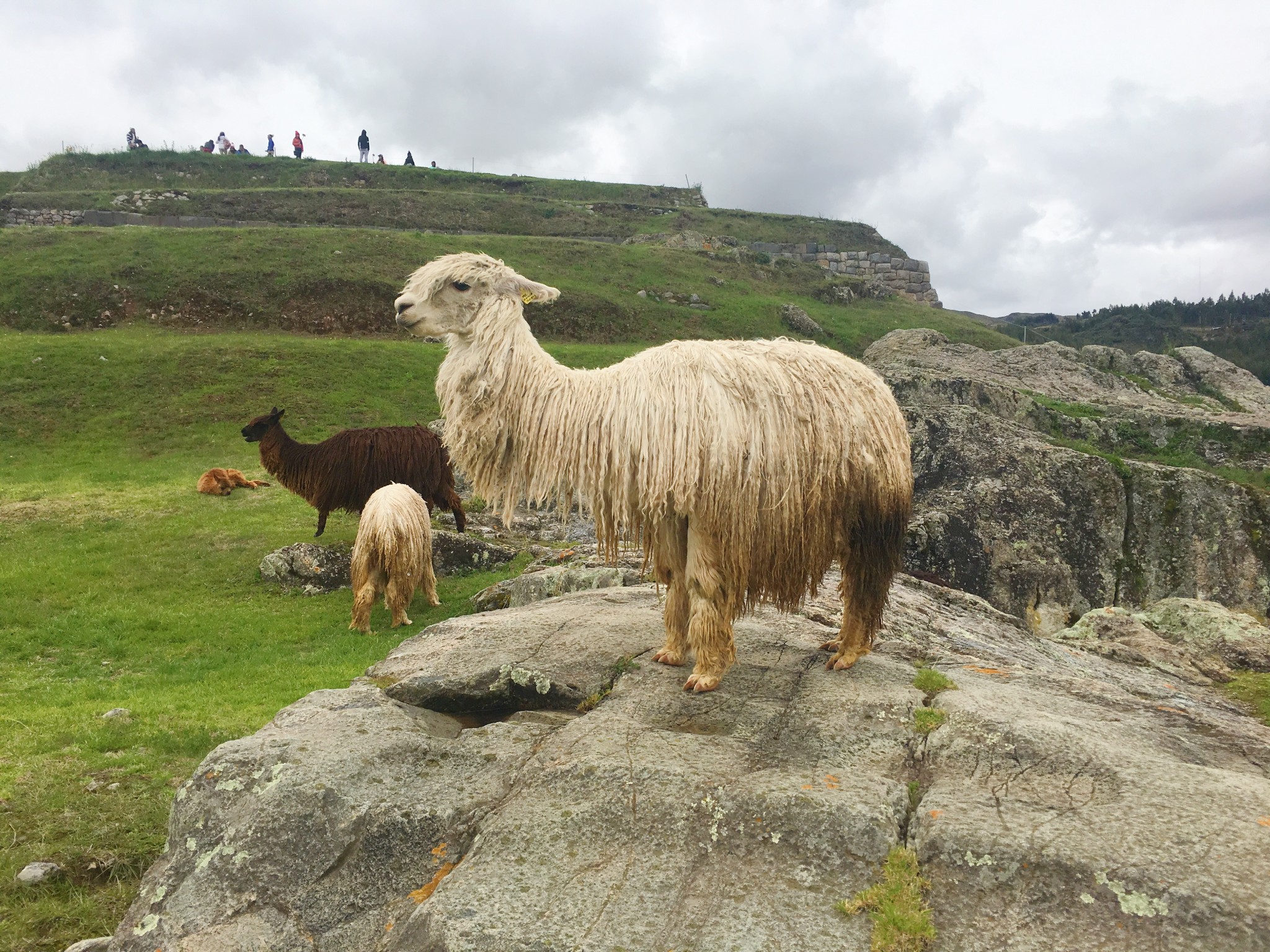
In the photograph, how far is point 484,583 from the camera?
13.4 metres

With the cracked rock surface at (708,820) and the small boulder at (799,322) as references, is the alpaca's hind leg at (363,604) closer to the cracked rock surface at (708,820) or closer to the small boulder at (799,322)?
the cracked rock surface at (708,820)

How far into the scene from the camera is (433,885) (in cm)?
358

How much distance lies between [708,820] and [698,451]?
2177 mm

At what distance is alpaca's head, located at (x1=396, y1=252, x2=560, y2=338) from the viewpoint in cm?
527

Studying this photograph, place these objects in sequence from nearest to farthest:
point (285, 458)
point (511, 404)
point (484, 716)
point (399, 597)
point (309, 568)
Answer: point (484, 716), point (511, 404), point (399, 597), point (309, 568), point (285, 458)

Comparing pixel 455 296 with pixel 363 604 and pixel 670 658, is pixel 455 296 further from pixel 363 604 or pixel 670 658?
pixel 363 604

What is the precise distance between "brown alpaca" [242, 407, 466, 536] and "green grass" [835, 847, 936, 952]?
1252cm

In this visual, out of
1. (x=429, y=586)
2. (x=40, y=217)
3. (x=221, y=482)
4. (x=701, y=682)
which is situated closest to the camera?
(x=701, y=682)

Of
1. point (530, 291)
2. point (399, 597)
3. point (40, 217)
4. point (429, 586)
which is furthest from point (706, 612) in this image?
point (40, 217)

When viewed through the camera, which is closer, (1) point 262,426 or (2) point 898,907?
(2) point 898,907

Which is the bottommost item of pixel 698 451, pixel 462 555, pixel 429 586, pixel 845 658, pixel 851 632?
pixel 429 586

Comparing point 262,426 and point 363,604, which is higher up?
point 262,426

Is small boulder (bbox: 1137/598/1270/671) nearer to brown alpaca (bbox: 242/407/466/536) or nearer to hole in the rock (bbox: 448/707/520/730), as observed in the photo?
hole in the rock (bbox: 448/707/520/730)

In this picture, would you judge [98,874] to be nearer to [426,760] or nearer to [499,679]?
[426,760]
